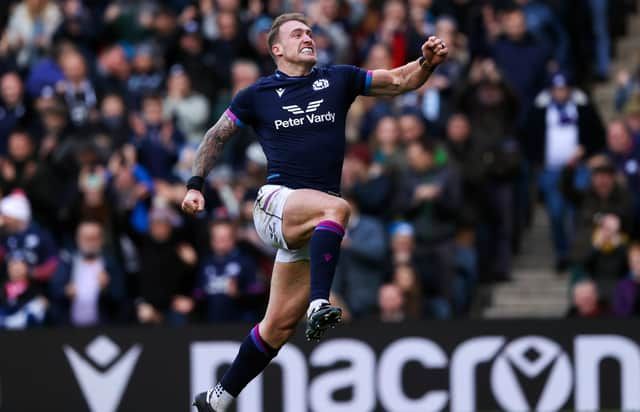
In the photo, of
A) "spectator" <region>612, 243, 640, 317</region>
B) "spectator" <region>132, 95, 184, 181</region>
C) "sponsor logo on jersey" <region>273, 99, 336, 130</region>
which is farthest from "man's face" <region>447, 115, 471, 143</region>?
"sponsor logo on jersey" <region>273, 99, 336, 130</region>

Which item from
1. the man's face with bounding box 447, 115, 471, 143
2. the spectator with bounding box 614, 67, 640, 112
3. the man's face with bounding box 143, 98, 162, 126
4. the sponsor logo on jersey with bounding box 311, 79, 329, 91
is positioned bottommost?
the sponsor logo on jersey with bounding box 311, 79, 329, 91

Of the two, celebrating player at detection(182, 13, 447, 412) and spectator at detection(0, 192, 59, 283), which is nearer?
celebrating player at detection(182, 13, 447, 412)

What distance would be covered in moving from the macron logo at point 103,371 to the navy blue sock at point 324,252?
18.5ft

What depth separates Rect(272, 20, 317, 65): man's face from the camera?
441 inches

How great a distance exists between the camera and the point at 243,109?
37.2 ft

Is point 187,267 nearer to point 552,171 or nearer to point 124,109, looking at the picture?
point 124,109

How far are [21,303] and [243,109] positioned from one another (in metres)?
6.19

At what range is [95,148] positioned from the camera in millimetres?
18062

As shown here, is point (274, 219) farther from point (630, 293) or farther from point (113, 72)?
point (113, 72)

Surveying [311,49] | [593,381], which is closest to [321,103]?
[311,49]

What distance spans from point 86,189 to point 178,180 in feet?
3.28

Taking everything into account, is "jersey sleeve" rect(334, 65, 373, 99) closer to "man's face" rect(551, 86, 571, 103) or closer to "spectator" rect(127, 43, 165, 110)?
"man's face" rect(551, 86, 571, 103)

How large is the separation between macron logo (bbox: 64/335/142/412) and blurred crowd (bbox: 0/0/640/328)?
0.68 meters

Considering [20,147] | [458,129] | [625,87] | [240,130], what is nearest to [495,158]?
[458,129]
